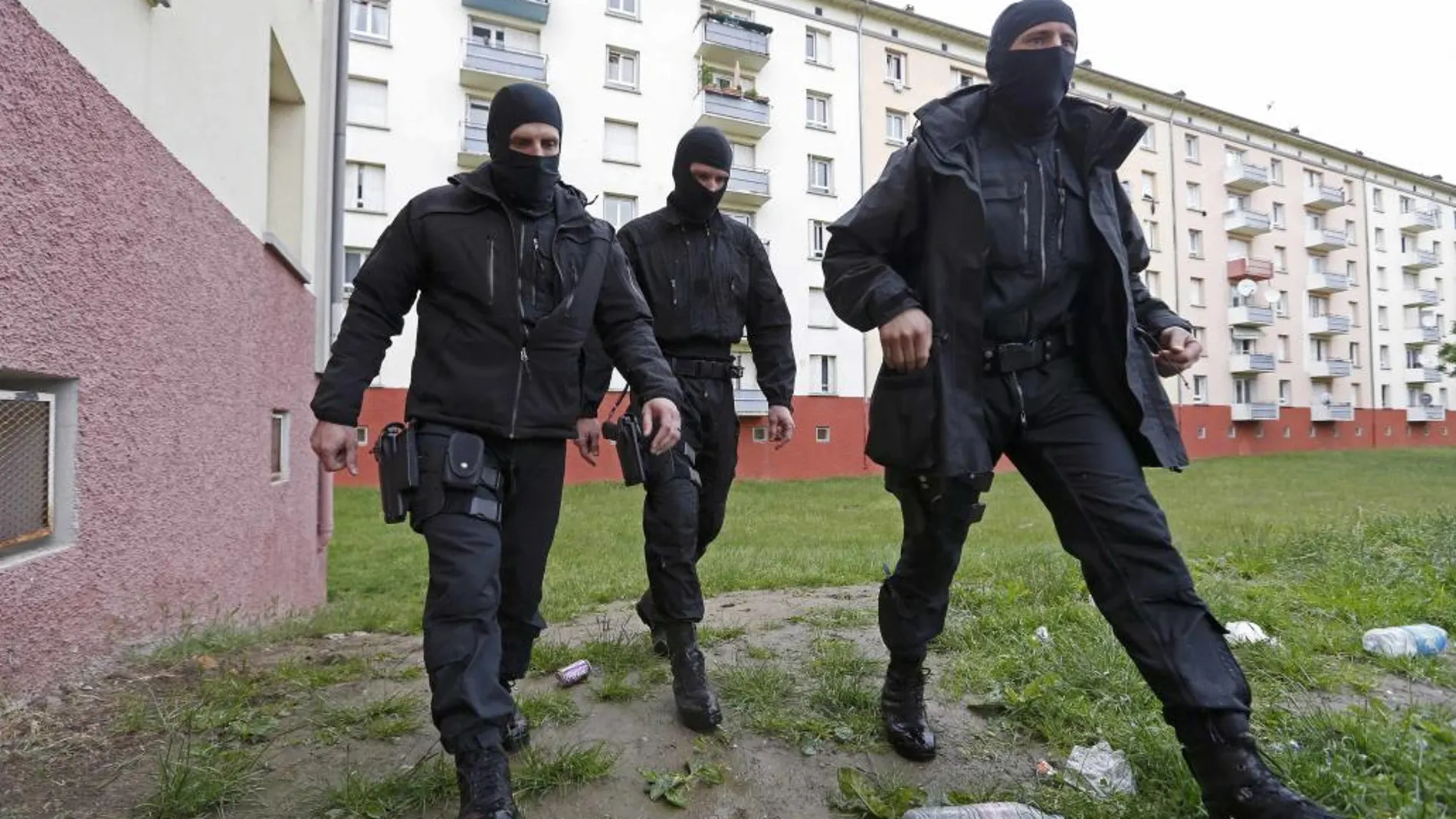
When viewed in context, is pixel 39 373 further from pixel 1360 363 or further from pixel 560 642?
pixel 1360 363

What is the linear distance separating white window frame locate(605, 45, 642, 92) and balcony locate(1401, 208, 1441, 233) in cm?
4505

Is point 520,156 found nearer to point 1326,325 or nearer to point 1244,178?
point 1244,178

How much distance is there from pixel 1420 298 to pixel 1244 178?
60.2ft

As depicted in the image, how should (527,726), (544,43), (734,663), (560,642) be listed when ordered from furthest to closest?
(544,43)
(560,642)
(734,663)
(527,726)

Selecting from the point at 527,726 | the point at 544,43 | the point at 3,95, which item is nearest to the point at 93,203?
the point at 3,95

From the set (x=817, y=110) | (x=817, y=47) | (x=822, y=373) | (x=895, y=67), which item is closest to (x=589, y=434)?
(x=822, y=373)

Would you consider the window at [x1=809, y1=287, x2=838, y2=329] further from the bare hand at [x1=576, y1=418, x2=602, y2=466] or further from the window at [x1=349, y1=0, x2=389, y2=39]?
the bare hand at [x1=576, y1=418, x2=602, y2=466]

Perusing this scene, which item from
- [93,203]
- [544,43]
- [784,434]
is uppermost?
[544,43]

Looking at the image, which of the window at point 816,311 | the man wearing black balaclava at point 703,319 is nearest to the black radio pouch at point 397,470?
the man wearing black balaclava at point 703,319

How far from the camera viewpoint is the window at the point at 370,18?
2053cm

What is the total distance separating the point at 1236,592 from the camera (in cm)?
435

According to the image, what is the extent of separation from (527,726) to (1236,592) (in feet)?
12.5

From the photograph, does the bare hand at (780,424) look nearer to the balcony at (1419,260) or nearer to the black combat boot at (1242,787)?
the black combat boot at (1242,787)

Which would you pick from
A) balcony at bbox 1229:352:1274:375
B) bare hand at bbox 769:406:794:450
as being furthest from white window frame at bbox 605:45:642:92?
balcony at bbox 1229:352:1274:375
